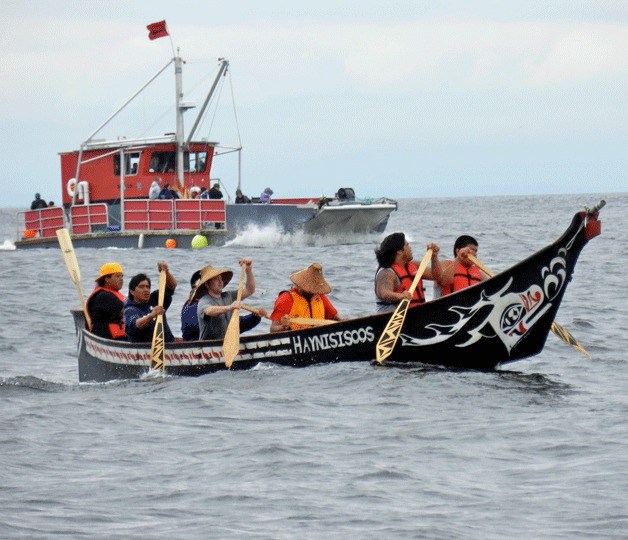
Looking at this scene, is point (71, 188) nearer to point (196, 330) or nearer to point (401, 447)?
point (196, 330)

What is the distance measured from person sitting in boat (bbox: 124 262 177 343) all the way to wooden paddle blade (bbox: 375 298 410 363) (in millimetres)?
2417

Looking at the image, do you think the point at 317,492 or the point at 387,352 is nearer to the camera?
the point at 317,492

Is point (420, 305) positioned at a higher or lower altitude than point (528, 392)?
higher

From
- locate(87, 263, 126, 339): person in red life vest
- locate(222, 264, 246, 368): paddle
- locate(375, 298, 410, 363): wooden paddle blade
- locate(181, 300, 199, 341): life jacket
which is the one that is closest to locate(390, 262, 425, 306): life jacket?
locate(375, 298, 410, 363): wooden paddle blade

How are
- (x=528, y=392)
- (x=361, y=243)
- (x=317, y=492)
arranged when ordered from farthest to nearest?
(x=361, y=243) → (x=528, y=392) → (x=317, y=492)

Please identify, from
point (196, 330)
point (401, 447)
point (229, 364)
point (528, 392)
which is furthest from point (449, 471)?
point (196, 330)

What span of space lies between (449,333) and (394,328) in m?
0.60

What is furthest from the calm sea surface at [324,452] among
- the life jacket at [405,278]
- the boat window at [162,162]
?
the boat window at [162,162]

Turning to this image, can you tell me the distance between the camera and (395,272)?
13.5 m

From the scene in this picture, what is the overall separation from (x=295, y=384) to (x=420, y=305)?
1.53 m

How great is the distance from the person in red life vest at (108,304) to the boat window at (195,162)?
21564mm

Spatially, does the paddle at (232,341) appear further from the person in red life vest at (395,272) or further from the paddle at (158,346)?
the person in red life vest at (395,272)

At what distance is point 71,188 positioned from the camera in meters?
36.3

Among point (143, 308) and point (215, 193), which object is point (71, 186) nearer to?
point (215, 193)
